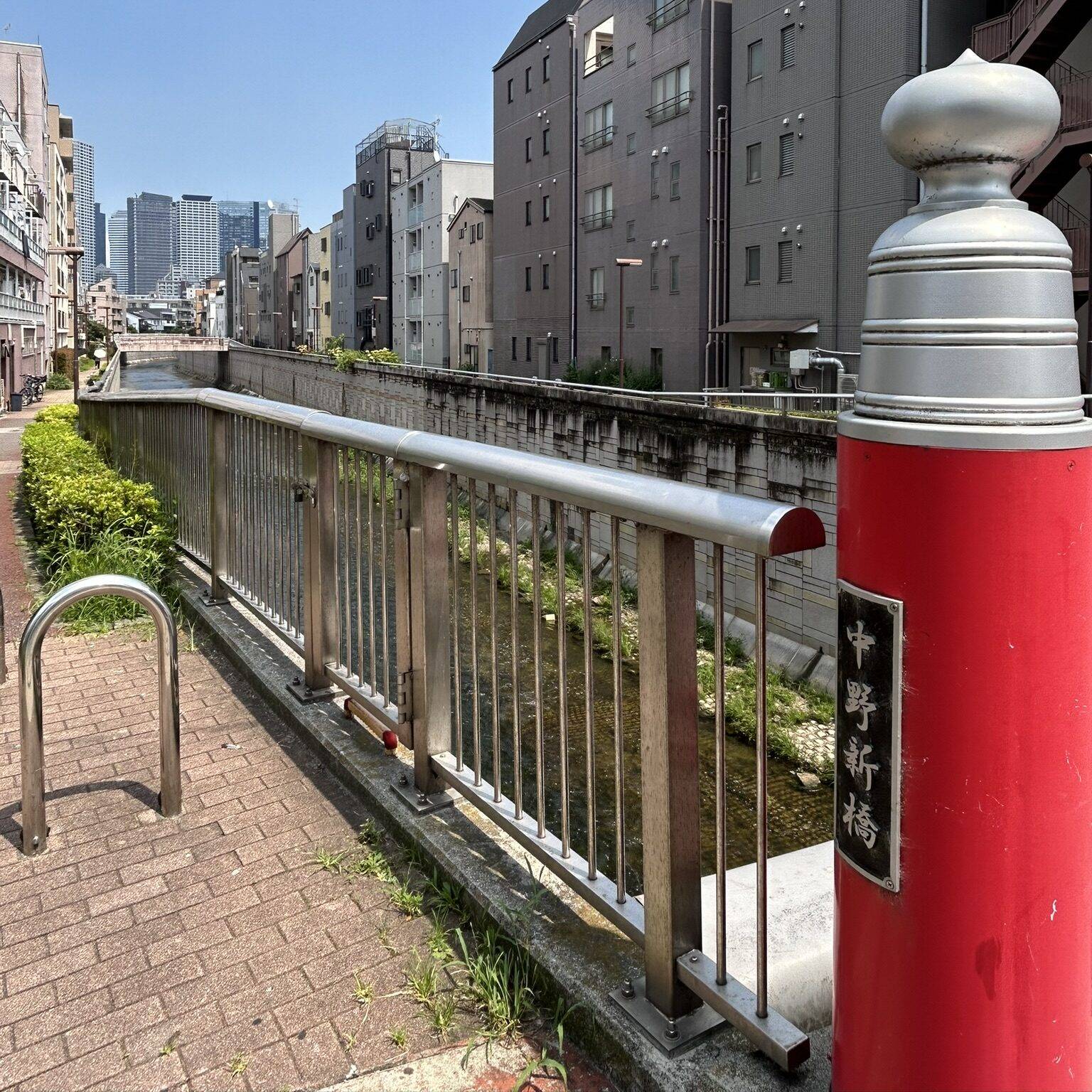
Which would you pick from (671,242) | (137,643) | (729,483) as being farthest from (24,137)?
(137,643)

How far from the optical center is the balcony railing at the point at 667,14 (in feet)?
100

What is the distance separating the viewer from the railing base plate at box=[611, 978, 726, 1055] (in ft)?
7.13

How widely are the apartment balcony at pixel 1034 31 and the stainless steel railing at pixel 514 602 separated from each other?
1462cm

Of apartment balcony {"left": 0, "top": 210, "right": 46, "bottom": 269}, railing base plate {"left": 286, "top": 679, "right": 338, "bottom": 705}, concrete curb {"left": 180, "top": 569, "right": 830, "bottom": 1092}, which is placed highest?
apartment balcony {"left": 0, "top": 210, "right": 46, "bottom": 269}

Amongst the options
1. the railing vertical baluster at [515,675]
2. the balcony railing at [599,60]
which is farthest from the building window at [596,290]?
the railing vertical baluster at [515,675]

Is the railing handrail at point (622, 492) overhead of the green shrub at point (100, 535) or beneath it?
overhead

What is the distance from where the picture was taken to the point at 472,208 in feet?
159

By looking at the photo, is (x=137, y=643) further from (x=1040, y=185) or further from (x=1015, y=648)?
(x=1040, y=185)

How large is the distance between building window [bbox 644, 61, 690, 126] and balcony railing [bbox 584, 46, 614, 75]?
4.18m

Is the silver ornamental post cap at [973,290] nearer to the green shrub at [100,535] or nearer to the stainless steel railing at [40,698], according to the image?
the stainless steel railing at [40,698]

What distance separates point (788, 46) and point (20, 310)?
108ft

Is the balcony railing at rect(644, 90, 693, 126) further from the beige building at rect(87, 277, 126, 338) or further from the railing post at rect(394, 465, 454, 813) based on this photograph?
the beige building at rect(87, 277, 126, 338)

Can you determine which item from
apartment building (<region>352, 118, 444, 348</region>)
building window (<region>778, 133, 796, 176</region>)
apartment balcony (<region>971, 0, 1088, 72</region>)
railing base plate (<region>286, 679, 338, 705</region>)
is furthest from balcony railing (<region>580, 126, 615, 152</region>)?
railing base plate (<region>286, 679, 338, 705</region>)

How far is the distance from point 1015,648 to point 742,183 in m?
28.8
